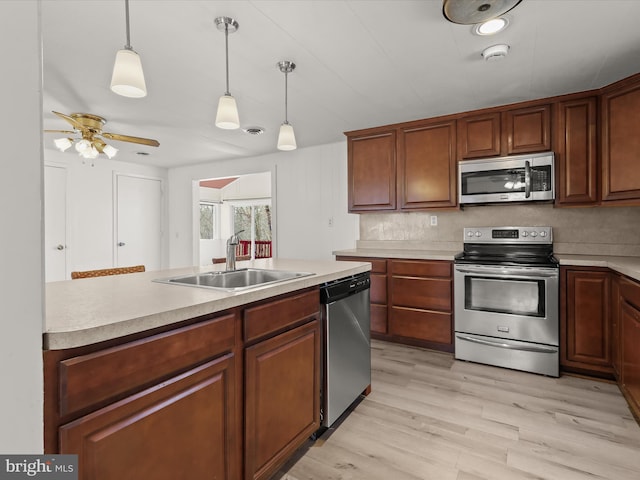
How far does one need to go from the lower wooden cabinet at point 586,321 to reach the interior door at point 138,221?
5992mm

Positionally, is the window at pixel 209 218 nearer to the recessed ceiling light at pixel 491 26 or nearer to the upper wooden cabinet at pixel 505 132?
the upper wooden cabinet at pixel 505 132

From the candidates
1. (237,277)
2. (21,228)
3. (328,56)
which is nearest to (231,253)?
(237,277)

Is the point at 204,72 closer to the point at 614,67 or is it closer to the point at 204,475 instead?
the point at 204,475

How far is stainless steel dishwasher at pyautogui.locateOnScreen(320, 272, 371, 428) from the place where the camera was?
184 centimetres

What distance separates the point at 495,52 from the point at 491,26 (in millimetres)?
299

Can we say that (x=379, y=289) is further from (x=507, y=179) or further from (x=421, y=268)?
(x=507, y=179)

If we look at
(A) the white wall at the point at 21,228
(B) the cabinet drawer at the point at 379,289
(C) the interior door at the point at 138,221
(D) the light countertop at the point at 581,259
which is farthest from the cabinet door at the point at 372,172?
(C) the interior door at the point at 138,221

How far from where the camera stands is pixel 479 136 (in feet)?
10.6

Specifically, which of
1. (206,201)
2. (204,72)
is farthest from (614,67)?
(206,201)

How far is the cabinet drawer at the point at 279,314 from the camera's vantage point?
1349mm

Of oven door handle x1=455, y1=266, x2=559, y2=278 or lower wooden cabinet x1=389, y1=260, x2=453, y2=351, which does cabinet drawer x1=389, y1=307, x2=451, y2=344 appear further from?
oven door handle x1=455, y1=266, x2=559, y2=278

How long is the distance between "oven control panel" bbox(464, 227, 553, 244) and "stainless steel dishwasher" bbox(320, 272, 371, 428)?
5.76 ft

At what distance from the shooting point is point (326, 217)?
14.8 feet

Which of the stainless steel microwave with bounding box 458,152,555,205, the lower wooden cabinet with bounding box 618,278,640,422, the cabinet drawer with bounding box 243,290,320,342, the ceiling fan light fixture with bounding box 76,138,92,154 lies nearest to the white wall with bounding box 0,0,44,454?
the cabinet drawer with bounding box 243,290,320,342
